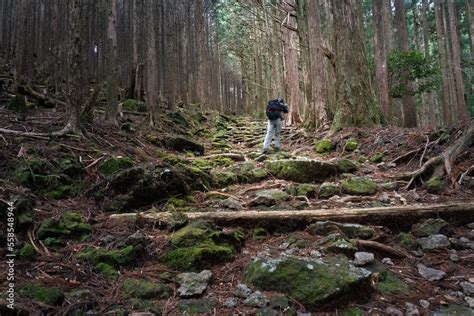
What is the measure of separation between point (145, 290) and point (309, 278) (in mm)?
1185

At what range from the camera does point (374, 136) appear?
7613 millimetres

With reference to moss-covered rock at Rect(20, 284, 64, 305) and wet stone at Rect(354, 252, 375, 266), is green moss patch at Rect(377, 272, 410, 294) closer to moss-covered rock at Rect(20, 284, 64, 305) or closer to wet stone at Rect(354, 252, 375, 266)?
wet stone at Rect(354, 252, 375, 266)

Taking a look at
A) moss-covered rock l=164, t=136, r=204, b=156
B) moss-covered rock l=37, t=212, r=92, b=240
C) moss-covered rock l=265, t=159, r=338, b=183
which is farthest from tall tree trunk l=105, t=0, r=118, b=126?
moss-covered rock l=37, t=212, r=92, b=240

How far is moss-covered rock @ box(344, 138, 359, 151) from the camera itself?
24.9ft

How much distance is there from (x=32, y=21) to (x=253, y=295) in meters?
14.8

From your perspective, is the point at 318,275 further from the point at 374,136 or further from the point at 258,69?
the point at 258,69

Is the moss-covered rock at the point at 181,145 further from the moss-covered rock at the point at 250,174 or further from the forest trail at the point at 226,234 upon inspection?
the moss-covered rock at the point at 250,174

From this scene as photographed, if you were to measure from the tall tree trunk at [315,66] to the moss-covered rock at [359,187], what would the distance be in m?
6.42

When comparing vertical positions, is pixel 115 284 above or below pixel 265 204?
below

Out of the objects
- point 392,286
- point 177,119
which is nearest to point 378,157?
point 392,286

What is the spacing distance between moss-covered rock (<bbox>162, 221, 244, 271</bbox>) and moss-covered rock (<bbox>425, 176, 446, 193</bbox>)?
2.70m

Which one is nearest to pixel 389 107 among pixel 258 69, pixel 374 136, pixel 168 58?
pixel 374 136

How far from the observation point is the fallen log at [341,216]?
353 centimetres

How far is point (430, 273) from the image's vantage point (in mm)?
2717
